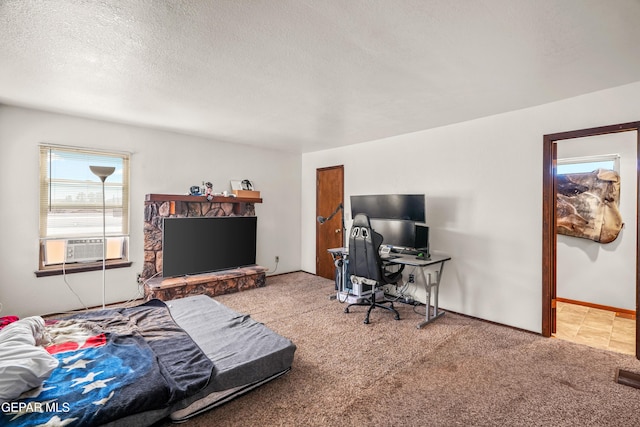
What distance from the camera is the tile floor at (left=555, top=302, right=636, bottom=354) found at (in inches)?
118

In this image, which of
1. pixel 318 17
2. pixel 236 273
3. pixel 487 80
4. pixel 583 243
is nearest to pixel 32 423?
pixel 318 17

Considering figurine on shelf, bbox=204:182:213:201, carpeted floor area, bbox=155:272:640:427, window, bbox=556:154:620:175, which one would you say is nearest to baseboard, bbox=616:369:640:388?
carpeted floor area, bbox=155:272:640:427

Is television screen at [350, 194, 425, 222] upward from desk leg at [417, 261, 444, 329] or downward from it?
upward

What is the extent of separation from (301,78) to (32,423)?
2712mm

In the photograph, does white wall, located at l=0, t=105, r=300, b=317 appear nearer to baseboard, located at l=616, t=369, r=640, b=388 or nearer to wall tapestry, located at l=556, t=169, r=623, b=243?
wall tapestry, located at l=556, t=169, r=623, b=243

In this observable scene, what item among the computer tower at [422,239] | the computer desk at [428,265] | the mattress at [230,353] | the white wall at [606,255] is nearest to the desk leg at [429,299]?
the computer desk at [428,265]

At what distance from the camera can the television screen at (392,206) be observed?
3.93 meters

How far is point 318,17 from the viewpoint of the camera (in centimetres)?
174

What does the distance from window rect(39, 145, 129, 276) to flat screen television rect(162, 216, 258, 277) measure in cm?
58

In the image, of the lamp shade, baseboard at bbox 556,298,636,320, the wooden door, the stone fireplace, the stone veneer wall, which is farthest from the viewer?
the wooden door

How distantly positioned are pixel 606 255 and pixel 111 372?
18.3 feet

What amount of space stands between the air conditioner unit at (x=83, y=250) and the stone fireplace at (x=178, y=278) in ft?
1.80

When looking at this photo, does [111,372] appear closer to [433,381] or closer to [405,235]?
[433,381]

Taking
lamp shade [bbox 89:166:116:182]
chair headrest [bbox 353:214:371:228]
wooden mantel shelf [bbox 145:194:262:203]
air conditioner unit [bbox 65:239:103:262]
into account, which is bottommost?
air conditioner unit [bbox 65:239:103:262]
